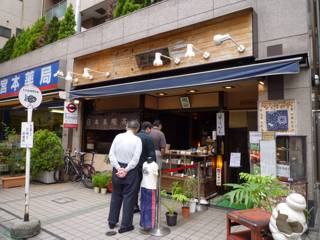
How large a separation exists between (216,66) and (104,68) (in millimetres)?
4938

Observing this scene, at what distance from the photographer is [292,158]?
222 inches

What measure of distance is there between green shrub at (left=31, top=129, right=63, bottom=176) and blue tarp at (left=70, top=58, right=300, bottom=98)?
8.80 ft

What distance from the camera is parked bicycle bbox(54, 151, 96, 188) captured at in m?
10.4

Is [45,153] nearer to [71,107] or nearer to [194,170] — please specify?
[71,107]

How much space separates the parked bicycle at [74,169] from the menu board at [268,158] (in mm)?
6705

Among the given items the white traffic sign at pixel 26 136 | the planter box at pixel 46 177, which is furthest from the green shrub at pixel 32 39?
the white traffic sign at pixel 26 136

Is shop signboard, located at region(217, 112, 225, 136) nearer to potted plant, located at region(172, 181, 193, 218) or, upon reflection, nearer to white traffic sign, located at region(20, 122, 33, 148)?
potted plant, located at region(172, 181, 193, 218)

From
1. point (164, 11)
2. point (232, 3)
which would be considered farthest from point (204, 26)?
point (164, 11)

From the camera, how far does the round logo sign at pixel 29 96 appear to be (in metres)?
5.55

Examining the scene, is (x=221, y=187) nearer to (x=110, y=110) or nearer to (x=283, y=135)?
(x=283, y=135)

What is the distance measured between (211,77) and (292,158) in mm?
2697

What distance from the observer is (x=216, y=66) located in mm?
7617

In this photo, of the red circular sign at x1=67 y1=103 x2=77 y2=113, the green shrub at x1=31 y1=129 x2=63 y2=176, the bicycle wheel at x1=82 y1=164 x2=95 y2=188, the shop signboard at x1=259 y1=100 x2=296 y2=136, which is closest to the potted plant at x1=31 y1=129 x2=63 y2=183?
the green shrub at x1=31 y1=129 x2=63 y2=176

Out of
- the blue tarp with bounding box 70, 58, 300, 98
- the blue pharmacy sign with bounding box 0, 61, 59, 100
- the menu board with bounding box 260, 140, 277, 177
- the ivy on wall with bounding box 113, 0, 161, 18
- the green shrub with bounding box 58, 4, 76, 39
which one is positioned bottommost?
the menu board with bounding box 260, 140, 277, 177
